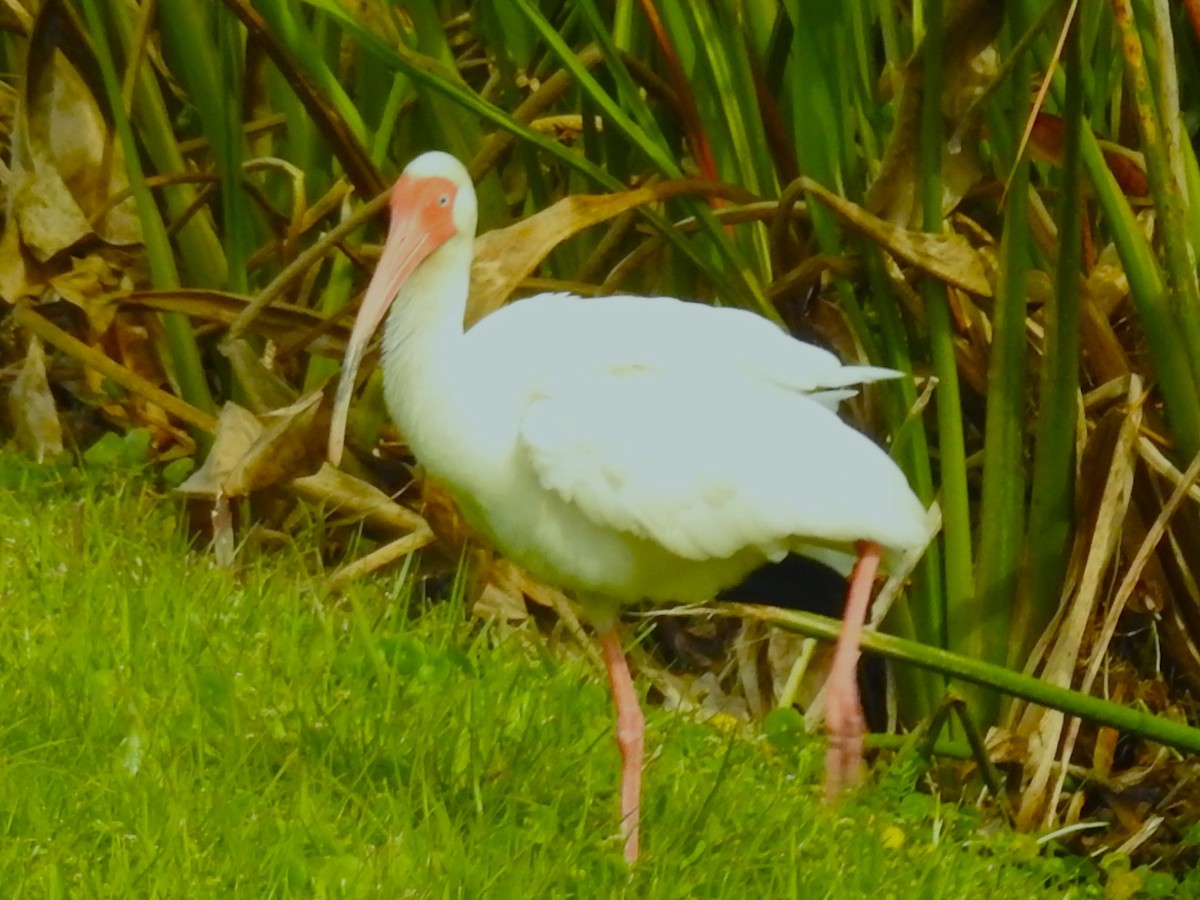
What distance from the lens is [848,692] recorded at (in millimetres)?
2662

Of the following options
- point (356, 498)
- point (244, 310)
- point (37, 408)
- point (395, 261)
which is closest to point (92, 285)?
point (37, 408)

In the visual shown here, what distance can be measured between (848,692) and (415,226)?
32.7 inches

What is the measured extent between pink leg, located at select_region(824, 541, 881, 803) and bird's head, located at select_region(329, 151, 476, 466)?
0.69 meters

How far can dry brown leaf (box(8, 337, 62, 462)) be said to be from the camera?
4121 mm

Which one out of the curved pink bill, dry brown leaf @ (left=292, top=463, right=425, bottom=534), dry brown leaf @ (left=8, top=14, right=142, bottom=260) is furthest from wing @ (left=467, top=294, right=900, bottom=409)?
dry brown leaf @ (left=8, top=14, right=142, bottom=260)

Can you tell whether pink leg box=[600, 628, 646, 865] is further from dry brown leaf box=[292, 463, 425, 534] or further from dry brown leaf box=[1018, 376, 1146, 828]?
dry brown leaf box=[292, 463, 425, 534]

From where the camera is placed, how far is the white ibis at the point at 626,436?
2.59 metres

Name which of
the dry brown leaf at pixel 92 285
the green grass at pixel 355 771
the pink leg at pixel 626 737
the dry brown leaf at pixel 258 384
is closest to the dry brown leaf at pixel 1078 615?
the green grass at pixel 355 771

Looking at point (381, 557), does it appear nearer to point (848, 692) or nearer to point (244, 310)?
point (244, 310)

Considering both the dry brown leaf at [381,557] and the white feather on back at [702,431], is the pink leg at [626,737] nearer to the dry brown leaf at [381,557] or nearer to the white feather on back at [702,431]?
the white feather on back at [702,431]

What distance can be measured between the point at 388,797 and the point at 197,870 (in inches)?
14.0

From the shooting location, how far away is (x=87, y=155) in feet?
13.7

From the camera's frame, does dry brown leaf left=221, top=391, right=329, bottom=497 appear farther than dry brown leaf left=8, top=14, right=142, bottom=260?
No

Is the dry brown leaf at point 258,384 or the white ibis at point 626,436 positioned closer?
the white ibis at point 626,436
